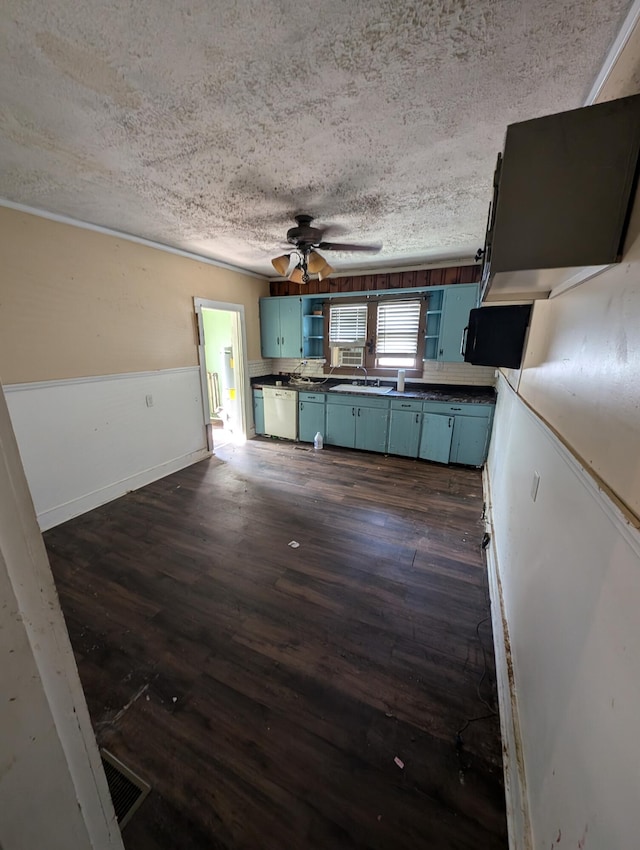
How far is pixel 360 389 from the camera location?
4.54 meters

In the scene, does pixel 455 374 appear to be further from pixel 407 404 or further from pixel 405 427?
pixel 405 427

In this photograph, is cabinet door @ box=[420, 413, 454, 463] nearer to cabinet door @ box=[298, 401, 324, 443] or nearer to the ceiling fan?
cabinet door @ box=[298, 401, 324, 443]

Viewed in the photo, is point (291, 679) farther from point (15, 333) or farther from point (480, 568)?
point (15, 333)

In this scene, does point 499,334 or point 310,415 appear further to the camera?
point 310,415

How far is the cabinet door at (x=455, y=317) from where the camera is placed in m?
3.78

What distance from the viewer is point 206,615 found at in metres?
1.89

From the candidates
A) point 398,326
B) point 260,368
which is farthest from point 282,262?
point 260,368

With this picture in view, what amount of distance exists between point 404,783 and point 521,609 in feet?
2.71

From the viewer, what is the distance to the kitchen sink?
432cm

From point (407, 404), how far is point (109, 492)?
11.2ft

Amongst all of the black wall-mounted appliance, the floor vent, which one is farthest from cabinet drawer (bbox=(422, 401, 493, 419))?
the floor vent

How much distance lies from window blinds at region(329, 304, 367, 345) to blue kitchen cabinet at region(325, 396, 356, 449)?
96 centimetres

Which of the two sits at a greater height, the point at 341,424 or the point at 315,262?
the point at 315,262

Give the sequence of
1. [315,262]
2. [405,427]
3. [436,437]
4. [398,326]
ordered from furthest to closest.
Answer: [398,326] < [405,427] < [436,437] < [315,262]
